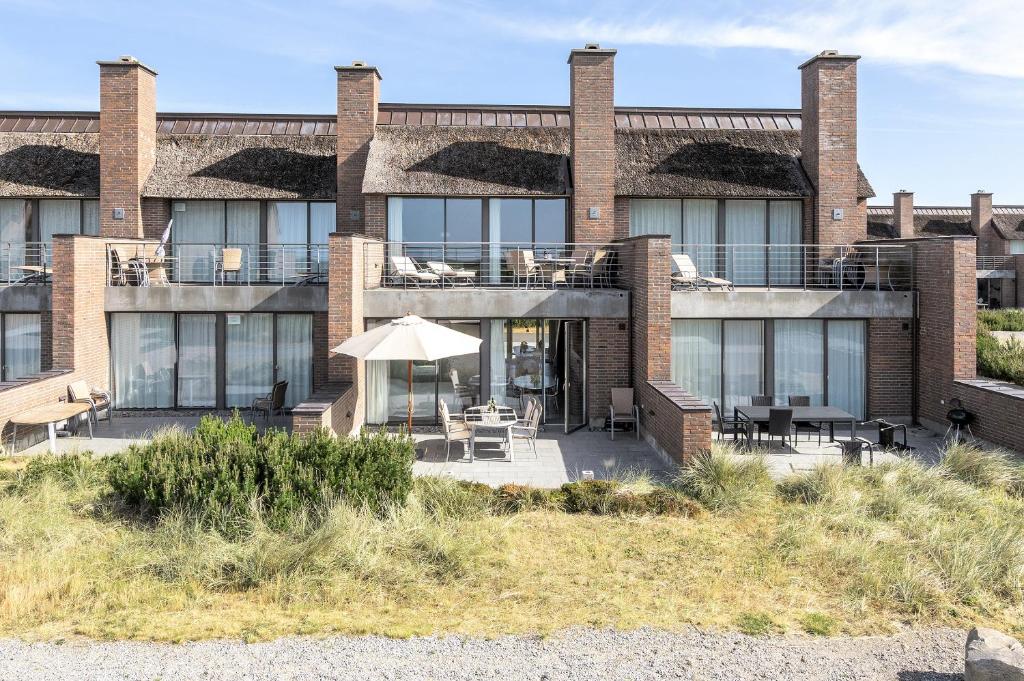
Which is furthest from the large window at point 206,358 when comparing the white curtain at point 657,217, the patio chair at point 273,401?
the white curtain at point 657,217

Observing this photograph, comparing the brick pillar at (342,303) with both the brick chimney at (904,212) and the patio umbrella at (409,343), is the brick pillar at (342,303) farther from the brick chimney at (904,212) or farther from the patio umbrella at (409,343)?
the brick chimney at (904,212)

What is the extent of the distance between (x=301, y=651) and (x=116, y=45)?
1804 centimetres

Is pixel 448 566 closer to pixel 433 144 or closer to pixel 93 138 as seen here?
pixel 433 144

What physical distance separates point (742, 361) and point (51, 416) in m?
13.7

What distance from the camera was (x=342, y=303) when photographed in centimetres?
1609

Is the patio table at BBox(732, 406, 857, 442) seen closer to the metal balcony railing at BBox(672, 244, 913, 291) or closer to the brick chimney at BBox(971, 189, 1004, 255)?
the metal balcony railing at BBox(672, 244, 913, 291)

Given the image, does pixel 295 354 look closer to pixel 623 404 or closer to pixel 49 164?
pixel 623 404

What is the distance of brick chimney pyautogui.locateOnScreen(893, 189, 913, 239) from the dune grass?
33.4 metres

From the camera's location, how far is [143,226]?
65.7 ft

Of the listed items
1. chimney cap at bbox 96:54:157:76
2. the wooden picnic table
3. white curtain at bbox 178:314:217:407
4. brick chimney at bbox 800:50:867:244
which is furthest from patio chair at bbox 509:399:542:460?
chimney cap at bbox 96:54:157:76

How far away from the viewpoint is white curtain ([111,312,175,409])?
18.6 m

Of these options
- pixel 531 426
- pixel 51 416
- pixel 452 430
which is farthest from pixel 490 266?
pixel 51 416

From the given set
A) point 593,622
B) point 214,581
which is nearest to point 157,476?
point 214,581

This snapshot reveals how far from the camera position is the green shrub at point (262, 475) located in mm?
9961
